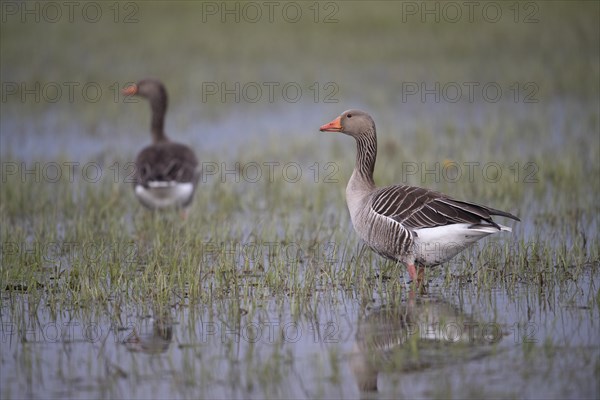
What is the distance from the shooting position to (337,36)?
25.0 m

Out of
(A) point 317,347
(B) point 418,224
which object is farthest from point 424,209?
(A) point 317,347

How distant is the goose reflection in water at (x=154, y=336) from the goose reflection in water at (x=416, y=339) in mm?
1529

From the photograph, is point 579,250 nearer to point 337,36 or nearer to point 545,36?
point 545,36

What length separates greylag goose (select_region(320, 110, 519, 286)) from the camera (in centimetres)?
759

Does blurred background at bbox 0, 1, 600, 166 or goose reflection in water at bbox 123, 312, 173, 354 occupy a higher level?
blurred background at bbox 0, 1, 600, 166

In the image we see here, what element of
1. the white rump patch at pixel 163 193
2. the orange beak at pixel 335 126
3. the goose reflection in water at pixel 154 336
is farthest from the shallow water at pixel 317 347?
the white rump patch at pixel 163 193

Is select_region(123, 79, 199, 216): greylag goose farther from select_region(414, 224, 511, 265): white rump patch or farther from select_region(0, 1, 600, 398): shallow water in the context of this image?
select_region(414, 224, 511, 265): white rump patch

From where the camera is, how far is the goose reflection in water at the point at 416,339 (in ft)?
19.2

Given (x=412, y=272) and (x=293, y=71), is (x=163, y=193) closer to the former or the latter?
(x=412, y=272)

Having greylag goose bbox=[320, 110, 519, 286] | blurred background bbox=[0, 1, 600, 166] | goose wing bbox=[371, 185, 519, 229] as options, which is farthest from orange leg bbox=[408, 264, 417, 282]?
blurred background bbox=[0, 1, 600, 166]

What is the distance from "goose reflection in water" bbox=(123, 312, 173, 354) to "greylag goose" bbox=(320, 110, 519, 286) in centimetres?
224

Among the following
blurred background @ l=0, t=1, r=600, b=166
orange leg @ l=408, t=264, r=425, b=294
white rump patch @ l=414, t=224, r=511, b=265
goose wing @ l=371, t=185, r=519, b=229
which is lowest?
orange leg @ l=408, t=264, r=425, b=294

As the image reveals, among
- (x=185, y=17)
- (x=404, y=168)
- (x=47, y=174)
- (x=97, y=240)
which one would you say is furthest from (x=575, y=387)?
(x=185, y=17)

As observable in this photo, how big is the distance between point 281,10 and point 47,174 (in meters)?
15.6
